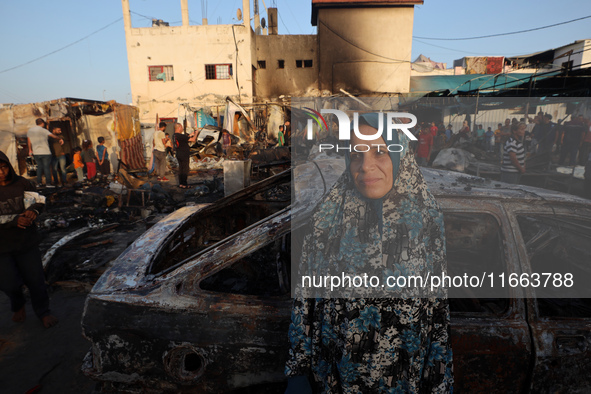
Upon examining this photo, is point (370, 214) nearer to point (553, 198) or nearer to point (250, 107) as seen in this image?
point (553, 198)

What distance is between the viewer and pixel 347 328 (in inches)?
52.4

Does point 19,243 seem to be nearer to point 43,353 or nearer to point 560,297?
point 43,353

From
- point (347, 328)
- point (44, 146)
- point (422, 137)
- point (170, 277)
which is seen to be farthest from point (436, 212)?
point (44, 146)

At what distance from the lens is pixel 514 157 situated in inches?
229

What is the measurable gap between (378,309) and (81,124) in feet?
48.5

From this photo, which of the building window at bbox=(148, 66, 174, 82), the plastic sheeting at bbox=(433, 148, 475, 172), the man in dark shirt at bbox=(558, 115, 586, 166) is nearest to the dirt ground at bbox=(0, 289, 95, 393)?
the plastic sheeting at bbox=(433, 148, 475, 172)

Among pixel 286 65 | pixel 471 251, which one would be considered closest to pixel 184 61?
pixel 286 65

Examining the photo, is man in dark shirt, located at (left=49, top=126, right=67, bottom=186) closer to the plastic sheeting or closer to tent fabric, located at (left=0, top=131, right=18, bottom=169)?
tent fabric, located at (left=0, top=131, right=18, bottom=169)

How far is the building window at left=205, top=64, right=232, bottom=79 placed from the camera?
1970 cm

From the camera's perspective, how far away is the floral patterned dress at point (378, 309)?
4.36ft

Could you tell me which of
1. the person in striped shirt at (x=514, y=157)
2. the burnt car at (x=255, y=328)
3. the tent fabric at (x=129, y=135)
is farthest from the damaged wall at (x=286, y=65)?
the burnt car at (x=255, y=328)

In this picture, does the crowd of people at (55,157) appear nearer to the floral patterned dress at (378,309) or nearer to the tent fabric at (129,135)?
the tent fabric at (129,135)

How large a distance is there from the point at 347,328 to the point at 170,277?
3.28ft

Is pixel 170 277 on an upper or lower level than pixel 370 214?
lower
